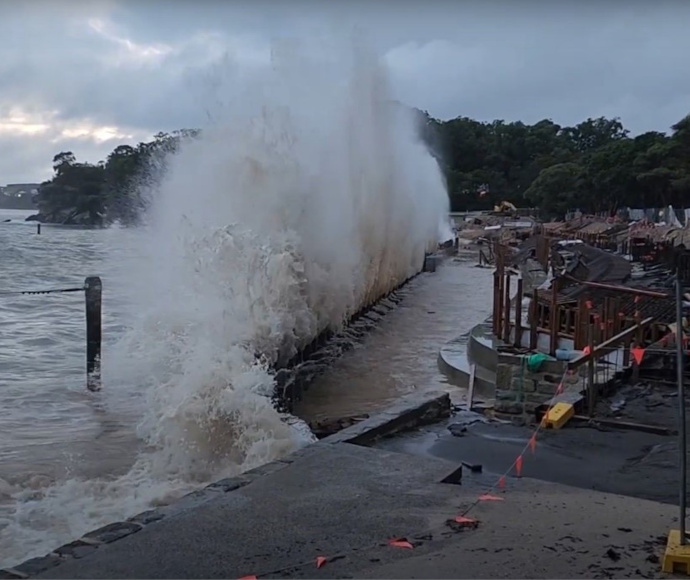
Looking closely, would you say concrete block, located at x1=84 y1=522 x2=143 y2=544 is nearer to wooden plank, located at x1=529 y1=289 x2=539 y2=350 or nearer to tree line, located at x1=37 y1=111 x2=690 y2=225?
wooden plank, located at x1=529 y1=289 x2=539 y2=350

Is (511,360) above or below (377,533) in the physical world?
above

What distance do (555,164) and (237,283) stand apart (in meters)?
86.4

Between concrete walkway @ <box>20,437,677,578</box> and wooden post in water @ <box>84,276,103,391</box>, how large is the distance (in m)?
9.11

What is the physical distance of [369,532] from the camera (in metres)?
5.47

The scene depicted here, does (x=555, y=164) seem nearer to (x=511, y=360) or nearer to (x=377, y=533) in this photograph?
(x=511, y=360)

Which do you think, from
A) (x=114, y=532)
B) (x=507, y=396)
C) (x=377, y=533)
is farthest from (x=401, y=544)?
(x=507, y=396)

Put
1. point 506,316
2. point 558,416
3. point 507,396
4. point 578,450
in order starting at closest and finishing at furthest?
point 578,450, point 558,416, point 507,396, point 506,316

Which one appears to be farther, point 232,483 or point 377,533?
point 232,483

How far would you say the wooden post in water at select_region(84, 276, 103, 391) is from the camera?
15.1m

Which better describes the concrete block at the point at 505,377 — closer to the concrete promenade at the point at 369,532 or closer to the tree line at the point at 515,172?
the concrete promenade at the point at 369,532

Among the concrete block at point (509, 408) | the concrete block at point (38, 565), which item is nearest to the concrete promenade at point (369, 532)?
the concrete block at point (38, 565)

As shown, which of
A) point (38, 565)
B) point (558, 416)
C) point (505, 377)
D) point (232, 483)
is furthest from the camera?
point (505, 377)

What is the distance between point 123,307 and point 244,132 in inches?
399

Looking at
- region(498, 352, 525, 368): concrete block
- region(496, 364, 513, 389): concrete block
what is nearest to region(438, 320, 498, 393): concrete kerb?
region(498, 352, 525, 368): concrete block
